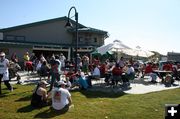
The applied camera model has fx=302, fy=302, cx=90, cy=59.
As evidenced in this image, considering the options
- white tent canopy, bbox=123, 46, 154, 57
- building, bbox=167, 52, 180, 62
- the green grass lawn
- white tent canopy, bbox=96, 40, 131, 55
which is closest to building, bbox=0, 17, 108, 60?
white tent canopy, bbox=96, 40, 131, 55

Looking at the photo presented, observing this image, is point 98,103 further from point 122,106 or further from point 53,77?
point 53,77

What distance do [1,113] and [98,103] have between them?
4.01 metres

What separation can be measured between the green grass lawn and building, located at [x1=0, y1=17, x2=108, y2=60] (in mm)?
18421

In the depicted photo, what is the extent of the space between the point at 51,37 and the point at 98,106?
27813mm

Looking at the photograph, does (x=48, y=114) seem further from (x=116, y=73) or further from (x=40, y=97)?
(x=116, y=73)

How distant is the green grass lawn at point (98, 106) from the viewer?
10.7m

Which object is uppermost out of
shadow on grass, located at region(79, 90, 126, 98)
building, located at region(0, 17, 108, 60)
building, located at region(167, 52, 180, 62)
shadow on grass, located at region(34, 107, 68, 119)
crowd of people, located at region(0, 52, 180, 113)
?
building, located at region(0, 17, 108, 60)

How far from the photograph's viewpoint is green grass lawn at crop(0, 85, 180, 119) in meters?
10.7

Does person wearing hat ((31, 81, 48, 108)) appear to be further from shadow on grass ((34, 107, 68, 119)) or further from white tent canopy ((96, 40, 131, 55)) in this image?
white tent canopy ((96, 40, 131, 55))

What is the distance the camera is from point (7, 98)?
538 inches

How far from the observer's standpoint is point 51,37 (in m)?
39.1

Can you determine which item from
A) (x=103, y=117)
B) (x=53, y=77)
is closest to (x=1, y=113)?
(x=103, y=117)

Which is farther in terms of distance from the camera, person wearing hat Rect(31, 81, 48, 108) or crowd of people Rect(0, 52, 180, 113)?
person wearing hat Rect(31, 81, 48, 108)

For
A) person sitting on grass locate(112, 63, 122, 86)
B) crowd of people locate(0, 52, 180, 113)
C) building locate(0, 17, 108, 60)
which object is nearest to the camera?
crowd of people locate(0, 52, 180, 113)
